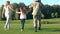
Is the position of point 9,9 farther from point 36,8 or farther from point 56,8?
point 56,8

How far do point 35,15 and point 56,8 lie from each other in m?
68.8

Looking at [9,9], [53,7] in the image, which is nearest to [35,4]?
[9,9]

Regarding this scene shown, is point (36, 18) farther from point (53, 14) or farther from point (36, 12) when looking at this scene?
point (53, 14)

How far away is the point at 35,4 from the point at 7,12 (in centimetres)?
269

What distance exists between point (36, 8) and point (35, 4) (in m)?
0.28

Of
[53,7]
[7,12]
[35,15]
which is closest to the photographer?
[35,15]

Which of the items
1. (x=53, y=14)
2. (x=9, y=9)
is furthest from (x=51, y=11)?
(x=9, y=9)

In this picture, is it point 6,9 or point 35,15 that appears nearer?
point 35,15

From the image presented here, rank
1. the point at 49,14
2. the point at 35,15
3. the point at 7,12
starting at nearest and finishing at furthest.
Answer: the point at 35,15 → the point at 7,12 → the point at 49,14

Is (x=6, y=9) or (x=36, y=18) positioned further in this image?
(x=6, y=9)

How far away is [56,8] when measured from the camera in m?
86.4

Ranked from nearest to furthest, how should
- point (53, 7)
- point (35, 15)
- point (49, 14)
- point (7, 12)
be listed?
1. point (35, 15)
2. point (7, 12)
3. point (49, 14)
4. point (53, 7)

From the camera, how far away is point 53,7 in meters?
89.5

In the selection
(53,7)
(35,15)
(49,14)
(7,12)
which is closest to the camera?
(35,15)
